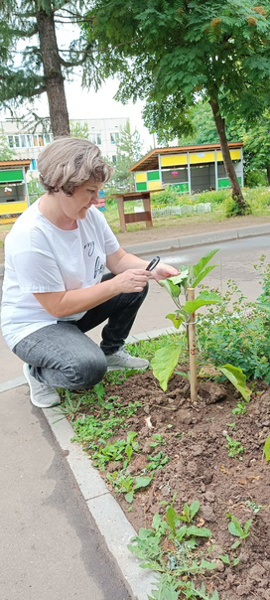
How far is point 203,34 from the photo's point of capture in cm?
781

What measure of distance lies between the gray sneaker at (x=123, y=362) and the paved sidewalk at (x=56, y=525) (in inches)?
22.2

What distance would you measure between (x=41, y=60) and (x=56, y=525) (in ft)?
32.7

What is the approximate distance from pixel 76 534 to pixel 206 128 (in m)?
40.5

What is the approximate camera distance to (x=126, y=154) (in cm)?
4625

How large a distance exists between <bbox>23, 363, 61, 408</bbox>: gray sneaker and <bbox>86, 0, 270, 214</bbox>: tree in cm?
647

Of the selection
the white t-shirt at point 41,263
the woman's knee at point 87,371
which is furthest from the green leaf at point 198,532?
the white t-shirt at point 41,263

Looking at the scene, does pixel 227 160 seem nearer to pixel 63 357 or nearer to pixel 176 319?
pixel 176 319

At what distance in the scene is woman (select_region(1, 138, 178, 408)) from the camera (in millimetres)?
2338

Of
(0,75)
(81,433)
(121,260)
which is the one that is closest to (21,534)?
(81,433)

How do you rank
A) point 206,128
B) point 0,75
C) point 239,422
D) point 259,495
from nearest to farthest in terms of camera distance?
point 259,495, point 239,422, point 0,75, point 206,128

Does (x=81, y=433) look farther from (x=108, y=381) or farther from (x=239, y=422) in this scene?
(x=239, y=422)

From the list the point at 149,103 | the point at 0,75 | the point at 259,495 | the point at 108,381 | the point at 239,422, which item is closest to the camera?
the point at 259,495

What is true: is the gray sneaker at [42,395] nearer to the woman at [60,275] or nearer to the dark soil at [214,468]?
the woman at [60,275]

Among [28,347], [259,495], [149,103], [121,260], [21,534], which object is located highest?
[149,103]
